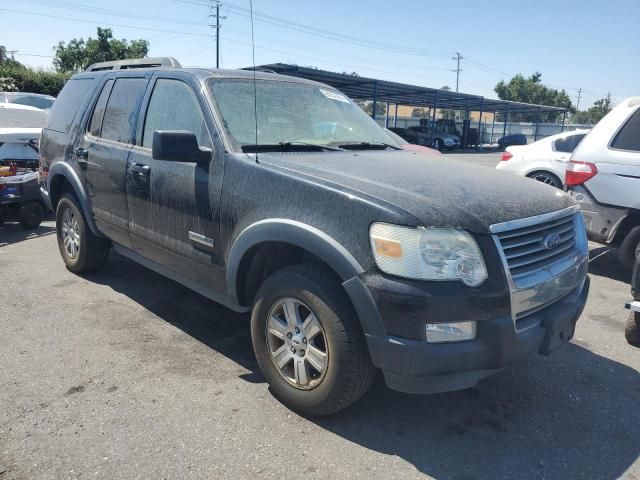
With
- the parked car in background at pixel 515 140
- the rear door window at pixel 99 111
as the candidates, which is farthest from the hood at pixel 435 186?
the parked car in background at pixel 515 140

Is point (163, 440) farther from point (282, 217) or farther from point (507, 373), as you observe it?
point (507, 373)

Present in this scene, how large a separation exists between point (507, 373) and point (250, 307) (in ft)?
5.76

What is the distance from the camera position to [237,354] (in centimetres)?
369

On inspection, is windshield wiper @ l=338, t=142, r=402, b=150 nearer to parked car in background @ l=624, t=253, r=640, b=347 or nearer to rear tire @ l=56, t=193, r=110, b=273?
parked car in background @ l=624, t=253, r=640, b=347

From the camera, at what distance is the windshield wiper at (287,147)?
3297 millimetres

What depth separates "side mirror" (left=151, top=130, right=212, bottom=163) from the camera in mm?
3084

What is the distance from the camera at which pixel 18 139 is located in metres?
7.86

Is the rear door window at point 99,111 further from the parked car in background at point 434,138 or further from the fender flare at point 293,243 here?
the parked car in background at point 434,138

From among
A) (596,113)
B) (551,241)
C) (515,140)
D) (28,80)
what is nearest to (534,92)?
(596,113)

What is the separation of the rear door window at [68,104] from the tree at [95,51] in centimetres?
5019

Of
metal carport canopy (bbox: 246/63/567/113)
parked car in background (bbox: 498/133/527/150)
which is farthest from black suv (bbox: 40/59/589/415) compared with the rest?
parked car in background (bbox: 498/133/527/150)

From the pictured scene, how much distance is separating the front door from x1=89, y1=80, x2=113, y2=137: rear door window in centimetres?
77

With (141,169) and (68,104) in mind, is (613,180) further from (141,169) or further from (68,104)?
(68,104)

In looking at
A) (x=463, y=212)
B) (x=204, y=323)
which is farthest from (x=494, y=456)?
(x=204, y=323)
